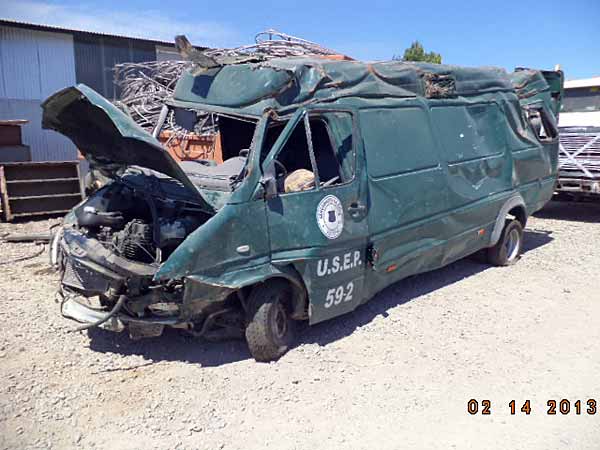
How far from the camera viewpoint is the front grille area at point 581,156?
1035 centimetres

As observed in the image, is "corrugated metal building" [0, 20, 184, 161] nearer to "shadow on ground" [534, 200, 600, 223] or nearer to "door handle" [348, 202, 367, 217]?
"shadow on ground" [534, 200, 600, 223]

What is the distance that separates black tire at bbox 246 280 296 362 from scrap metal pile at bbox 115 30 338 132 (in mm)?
2355

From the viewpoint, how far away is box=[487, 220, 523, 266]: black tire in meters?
7.55

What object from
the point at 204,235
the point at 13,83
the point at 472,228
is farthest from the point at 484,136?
the point at 13,83

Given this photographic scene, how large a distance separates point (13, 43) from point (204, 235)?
13721 millimetres

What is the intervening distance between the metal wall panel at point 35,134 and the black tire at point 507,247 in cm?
1259

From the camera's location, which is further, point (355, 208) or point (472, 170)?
point (472, 170)

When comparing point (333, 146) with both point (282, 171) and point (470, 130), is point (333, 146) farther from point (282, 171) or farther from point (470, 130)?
point (470, 130)

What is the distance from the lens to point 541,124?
8.34 metres

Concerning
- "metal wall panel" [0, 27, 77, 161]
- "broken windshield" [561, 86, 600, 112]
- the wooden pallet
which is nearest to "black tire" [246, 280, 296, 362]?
the wooden pallet

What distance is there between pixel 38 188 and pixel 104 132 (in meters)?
6.50

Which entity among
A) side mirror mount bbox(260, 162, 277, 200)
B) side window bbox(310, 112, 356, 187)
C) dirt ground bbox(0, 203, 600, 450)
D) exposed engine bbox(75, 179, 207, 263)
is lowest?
dirt ground bbox(0, 203, 600, 450)

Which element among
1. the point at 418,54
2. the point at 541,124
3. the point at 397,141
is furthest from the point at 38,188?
the point at 418,54
